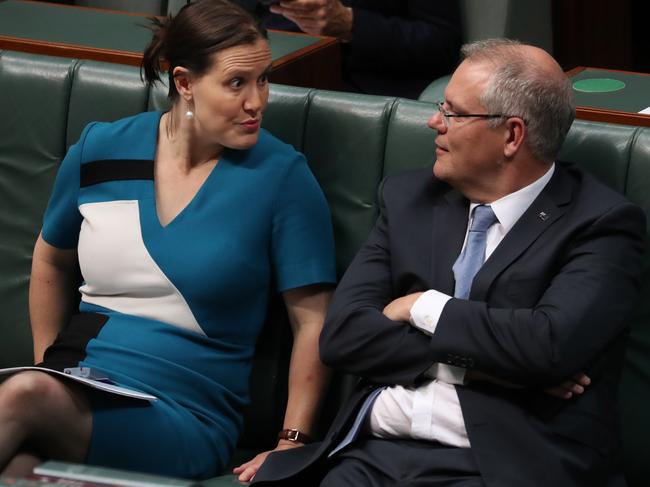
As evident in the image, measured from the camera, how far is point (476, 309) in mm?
2104

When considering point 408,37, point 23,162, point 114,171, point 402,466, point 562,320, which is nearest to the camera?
point 562,320

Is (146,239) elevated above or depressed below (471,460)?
above

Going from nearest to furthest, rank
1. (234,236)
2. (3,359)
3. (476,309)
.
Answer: (476,309) → (234,236) → (3,359)

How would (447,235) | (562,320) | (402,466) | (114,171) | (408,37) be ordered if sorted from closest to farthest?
(562,320)
(402,466)
(447,235)
(114,171)
(408,37)

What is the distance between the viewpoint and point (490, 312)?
2.10m

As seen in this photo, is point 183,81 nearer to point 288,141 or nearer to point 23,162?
point 288,141

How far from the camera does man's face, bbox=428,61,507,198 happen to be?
7.23 ft

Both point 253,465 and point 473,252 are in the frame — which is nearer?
point 473,252

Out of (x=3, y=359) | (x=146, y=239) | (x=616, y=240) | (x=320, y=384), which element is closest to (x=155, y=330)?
(x=146, y=239)

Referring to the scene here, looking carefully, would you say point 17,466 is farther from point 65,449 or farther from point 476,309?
point 476,309

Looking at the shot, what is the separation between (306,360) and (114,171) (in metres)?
0.51

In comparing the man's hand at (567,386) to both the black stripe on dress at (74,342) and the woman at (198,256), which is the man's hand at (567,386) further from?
the black stripe on dress at (74,342)

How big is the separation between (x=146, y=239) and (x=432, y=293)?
573mm

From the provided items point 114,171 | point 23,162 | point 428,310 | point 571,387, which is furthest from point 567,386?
point 23,162
